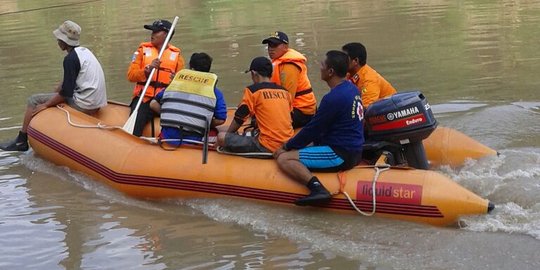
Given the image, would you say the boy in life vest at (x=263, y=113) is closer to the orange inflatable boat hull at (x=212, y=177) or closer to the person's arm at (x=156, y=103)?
the orange inflatable boat hull at (x=212, y=177)

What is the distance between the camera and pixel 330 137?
5.42 metres

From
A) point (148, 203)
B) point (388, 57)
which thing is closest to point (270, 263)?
point (148, 203)

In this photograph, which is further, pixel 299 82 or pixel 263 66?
pixel 299 82

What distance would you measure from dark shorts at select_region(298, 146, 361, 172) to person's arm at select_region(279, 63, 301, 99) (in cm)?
102

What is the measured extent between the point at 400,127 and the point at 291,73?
1150 mm

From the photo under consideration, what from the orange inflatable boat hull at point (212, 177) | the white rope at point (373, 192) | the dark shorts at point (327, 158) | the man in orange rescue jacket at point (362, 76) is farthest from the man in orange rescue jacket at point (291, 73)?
the white rope at point (373, 192)

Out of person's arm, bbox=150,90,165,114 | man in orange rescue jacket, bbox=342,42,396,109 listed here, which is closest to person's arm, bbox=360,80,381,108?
man in orange rescue jacket, bbox=342,42,396,109

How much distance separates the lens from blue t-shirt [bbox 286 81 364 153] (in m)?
5.27

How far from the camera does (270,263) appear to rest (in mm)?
4707

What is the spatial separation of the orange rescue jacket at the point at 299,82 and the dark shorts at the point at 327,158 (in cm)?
107

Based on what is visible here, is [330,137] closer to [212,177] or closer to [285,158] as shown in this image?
[285,158]

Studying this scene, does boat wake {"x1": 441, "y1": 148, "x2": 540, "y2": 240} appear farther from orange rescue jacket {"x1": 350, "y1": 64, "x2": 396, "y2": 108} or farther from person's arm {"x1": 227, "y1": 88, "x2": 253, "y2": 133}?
person's arm {"x1": 227, "y1": 88, "x2": 253, "y2": 133}

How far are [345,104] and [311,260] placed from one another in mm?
1181

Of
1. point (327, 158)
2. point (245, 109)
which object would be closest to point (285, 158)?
point (327, 158)
